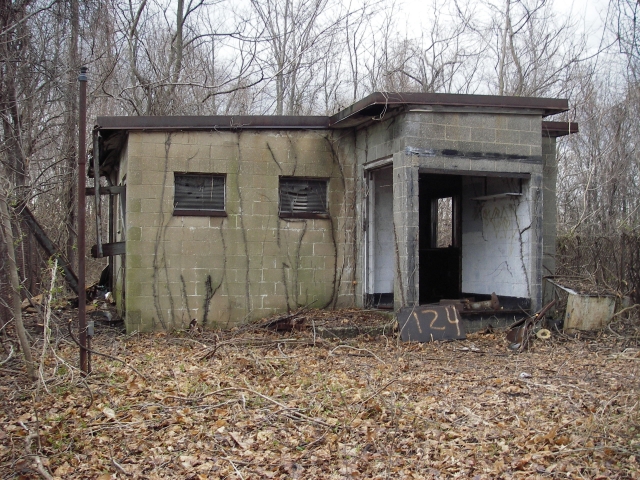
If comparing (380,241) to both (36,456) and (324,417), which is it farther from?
(36,456)

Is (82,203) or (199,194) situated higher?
(199,194)

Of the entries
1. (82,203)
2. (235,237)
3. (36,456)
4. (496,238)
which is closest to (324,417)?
(36,456)

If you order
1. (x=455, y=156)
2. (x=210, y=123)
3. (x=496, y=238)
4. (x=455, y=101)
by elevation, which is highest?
(x=455, y=101)

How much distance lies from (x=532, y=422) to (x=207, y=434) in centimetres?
293

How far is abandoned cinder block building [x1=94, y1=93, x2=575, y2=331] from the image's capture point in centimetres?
1020

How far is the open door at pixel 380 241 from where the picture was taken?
11477 millimetres

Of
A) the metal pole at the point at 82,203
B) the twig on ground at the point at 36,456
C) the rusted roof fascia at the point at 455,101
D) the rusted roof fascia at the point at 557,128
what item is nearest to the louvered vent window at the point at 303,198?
the rusted roof fascia at the point at 455,101

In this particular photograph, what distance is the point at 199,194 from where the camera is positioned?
1091 centimetres

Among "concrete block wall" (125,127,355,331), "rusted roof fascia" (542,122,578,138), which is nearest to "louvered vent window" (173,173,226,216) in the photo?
"concrete block wall" (125,127,355,331)

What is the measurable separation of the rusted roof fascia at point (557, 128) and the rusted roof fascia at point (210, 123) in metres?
4.06

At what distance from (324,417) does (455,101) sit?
19.9ft

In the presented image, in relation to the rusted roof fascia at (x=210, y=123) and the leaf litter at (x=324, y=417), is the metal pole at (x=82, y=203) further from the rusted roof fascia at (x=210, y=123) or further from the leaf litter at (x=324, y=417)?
the rusted roof fascia at (x=210, y=123)

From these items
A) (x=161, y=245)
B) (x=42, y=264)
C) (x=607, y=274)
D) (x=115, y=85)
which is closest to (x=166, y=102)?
(x=115, y=85)

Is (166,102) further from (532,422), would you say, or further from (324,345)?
(532,422)
